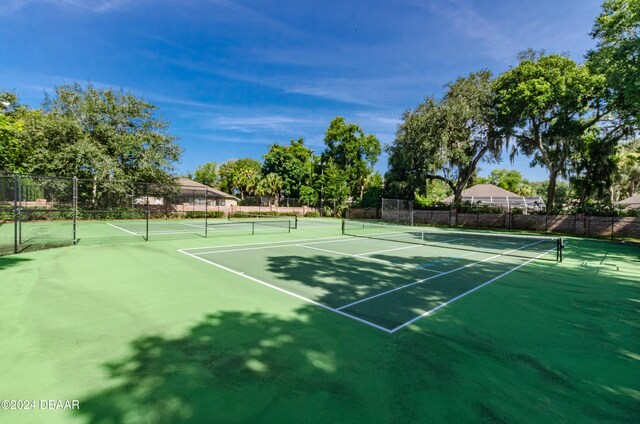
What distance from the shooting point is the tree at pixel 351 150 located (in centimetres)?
4898

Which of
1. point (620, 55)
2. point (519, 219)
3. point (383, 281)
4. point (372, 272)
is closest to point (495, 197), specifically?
point (519, 219)

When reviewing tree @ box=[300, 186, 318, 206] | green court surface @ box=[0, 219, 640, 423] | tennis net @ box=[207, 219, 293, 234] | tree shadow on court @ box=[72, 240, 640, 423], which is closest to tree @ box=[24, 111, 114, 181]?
tennis net @ box=[207, 219, 293, 234]

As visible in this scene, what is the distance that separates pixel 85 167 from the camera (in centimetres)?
2661

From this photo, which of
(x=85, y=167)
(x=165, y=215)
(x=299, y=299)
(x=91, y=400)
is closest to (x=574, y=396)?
(x=299, y=299)

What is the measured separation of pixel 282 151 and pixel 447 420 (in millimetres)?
50601

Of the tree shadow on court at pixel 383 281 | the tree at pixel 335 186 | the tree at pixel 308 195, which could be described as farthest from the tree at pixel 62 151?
the tree at pixel 335 186

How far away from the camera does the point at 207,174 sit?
78625 millimetres

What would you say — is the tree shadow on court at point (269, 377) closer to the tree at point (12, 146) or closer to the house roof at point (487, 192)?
the tree at point (12, 146)

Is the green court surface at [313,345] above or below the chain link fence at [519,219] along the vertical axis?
below

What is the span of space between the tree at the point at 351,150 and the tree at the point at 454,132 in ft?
58.7

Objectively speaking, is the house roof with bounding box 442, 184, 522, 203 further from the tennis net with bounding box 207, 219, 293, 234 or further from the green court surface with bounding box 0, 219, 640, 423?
the green court surface with bounding box 0, 219, 640, 423

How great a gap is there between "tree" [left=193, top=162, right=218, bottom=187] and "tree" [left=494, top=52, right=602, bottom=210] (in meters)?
68.8

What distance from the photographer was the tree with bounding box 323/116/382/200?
1928 inches

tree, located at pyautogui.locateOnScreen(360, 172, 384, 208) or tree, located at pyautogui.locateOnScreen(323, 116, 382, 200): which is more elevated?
tree, located at pyautogui.locateOnScreen(323, 116, 382, 200)
